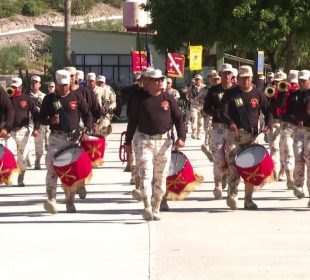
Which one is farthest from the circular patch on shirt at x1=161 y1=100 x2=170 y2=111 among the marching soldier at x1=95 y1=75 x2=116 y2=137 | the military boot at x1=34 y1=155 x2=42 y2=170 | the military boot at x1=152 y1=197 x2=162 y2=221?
the military boot at x1=34 y1=155 x2=42 y2=170

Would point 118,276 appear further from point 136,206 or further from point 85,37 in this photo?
point 85,37

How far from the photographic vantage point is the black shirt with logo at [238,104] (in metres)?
15.3

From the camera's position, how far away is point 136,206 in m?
16.1

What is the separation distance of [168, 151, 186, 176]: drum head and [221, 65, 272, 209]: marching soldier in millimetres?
642

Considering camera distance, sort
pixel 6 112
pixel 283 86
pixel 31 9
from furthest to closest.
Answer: pixel 31 9
pixel 283 86
pixel 6 112

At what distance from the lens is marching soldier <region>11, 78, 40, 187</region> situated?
19.5m

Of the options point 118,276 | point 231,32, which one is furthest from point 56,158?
point 231,32

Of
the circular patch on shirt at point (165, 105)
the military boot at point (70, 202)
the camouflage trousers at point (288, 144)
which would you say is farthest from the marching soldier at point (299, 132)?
the military boot at point (70, 202)

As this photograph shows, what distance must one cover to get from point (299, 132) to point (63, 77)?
3399mm

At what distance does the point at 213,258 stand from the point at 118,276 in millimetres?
1280

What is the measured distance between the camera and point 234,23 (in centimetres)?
4547

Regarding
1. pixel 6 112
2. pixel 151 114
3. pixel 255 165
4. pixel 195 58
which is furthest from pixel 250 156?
pixel 195 58

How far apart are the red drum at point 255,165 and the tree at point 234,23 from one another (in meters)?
29.4

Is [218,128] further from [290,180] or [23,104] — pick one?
[23,104]
